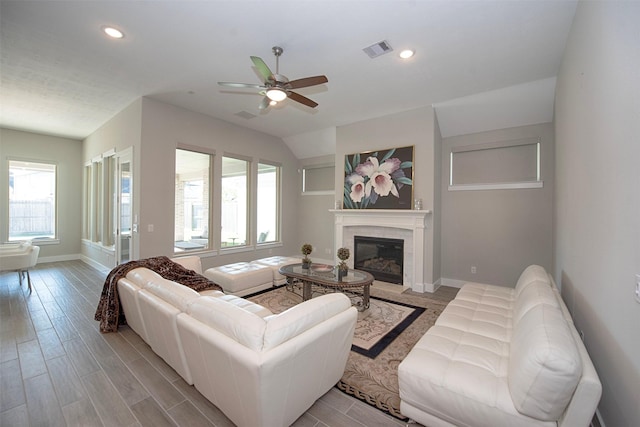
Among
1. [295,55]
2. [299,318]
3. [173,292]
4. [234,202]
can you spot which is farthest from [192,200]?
Result: [299,318]

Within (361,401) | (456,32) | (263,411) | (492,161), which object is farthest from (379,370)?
(492,161)

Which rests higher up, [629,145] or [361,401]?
[629,145]

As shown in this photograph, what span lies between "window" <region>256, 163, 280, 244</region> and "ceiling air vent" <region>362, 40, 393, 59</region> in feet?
12.9

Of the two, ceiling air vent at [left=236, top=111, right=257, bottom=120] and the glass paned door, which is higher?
ceiling air vent at [left=236, top=111, right=257, bottom=120]

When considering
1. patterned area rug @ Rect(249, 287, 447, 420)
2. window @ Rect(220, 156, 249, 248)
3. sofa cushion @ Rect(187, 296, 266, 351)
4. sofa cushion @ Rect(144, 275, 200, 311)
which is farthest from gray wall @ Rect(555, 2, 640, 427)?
window @ Rect(220, 156, 249, 248)

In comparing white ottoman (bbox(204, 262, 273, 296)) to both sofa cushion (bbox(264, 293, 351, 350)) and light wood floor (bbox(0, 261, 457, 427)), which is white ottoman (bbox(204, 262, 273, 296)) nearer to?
light wood floor (bbox(0, 261, 457, 427))

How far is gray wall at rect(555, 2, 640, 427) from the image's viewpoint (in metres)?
1.32

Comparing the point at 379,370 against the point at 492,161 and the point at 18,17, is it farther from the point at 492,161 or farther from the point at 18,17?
the point at 18,17

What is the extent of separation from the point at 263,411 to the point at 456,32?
354 centimetres

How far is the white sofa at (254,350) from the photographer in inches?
54.5

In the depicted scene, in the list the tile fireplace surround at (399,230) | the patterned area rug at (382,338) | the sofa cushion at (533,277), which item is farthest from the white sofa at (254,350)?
the tile fireplace surround at (399,230)

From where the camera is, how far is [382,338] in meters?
2.86

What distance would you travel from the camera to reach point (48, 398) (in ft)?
6.38

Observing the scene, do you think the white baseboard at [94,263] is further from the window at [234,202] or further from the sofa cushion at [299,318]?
the sofa cushion at [299,318]
